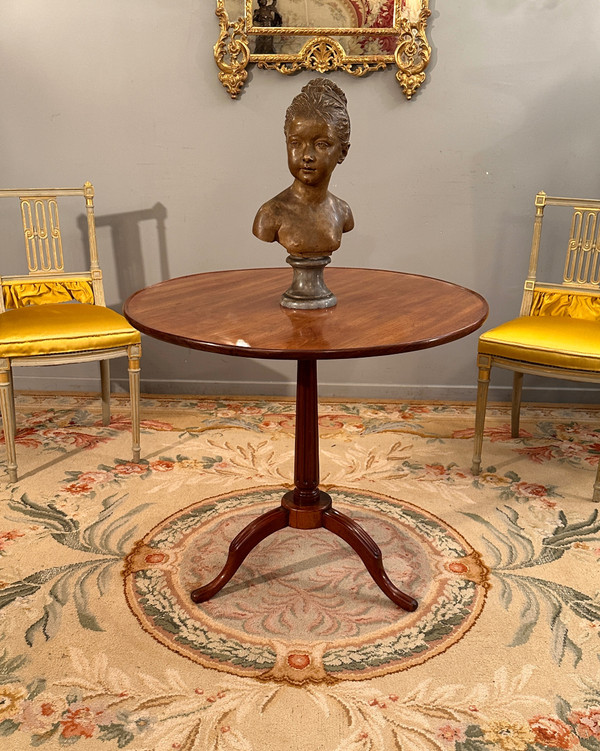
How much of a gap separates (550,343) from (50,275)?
2.20 m

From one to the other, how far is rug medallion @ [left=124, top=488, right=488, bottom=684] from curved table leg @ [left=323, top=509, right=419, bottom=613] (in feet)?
0.12

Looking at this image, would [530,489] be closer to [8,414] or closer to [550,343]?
[550,343]

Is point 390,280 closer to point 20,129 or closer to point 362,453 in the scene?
point 362,453

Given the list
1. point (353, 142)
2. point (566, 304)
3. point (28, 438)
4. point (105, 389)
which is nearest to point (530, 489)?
point (566, 304)

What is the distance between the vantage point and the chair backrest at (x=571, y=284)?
10.8ft

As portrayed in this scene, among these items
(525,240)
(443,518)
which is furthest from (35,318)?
(525,240)

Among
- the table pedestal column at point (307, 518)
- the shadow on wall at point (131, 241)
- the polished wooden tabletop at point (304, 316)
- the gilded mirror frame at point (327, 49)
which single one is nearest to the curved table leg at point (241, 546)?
the table pedestal column at point (307, 518)

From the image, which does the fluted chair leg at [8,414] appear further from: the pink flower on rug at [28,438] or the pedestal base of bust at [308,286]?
the pedestal base of bust at [308,286]

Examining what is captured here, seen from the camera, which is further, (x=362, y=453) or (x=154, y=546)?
(x=362, y=453)

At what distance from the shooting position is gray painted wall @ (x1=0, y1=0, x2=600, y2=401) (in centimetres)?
364

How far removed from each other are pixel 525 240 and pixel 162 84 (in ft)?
6.40

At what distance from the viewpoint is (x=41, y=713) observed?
1889 millimetres

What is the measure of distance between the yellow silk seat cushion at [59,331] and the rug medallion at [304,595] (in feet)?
2.58

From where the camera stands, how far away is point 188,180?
388cm
